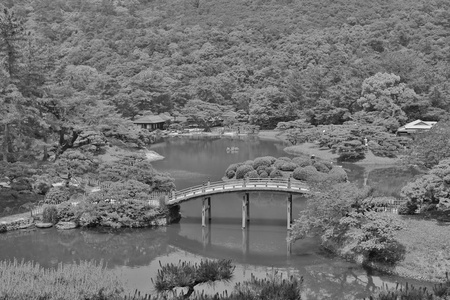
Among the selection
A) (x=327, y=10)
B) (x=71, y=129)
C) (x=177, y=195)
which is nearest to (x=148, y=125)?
(x=71, y=129)

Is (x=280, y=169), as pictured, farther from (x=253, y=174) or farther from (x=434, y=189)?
(x=434, y=189)

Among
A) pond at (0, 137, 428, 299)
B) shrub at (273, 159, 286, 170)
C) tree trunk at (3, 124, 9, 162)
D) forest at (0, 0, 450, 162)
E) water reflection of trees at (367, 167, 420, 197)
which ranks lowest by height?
pond at (0, 137, 428, 299)

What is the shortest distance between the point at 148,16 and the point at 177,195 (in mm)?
97212

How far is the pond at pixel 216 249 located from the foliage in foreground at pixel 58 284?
2624 millimetres

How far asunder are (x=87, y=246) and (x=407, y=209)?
13731mm

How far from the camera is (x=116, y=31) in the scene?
104 metres

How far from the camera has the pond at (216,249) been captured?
68.9 ft

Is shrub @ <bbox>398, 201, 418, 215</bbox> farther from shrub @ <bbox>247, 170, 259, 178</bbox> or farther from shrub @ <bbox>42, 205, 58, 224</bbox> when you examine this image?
shrub @ <bbox>42, 205, 58, 224</bbox>

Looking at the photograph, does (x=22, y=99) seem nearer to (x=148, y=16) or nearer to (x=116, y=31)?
(x=116, y=31)

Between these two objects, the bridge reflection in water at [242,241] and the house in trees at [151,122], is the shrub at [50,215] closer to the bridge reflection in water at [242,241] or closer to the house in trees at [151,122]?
the bridge reflection in water at [242,241]

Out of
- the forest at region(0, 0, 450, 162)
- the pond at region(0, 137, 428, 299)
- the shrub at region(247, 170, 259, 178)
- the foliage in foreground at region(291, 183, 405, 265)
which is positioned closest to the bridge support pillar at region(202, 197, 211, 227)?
the pond at region(0, 137, 428, 299)

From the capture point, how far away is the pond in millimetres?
21000

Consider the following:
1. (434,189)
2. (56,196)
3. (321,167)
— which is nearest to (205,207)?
(56,196)

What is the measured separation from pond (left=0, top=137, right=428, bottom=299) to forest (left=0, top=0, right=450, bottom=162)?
815 centimetres
